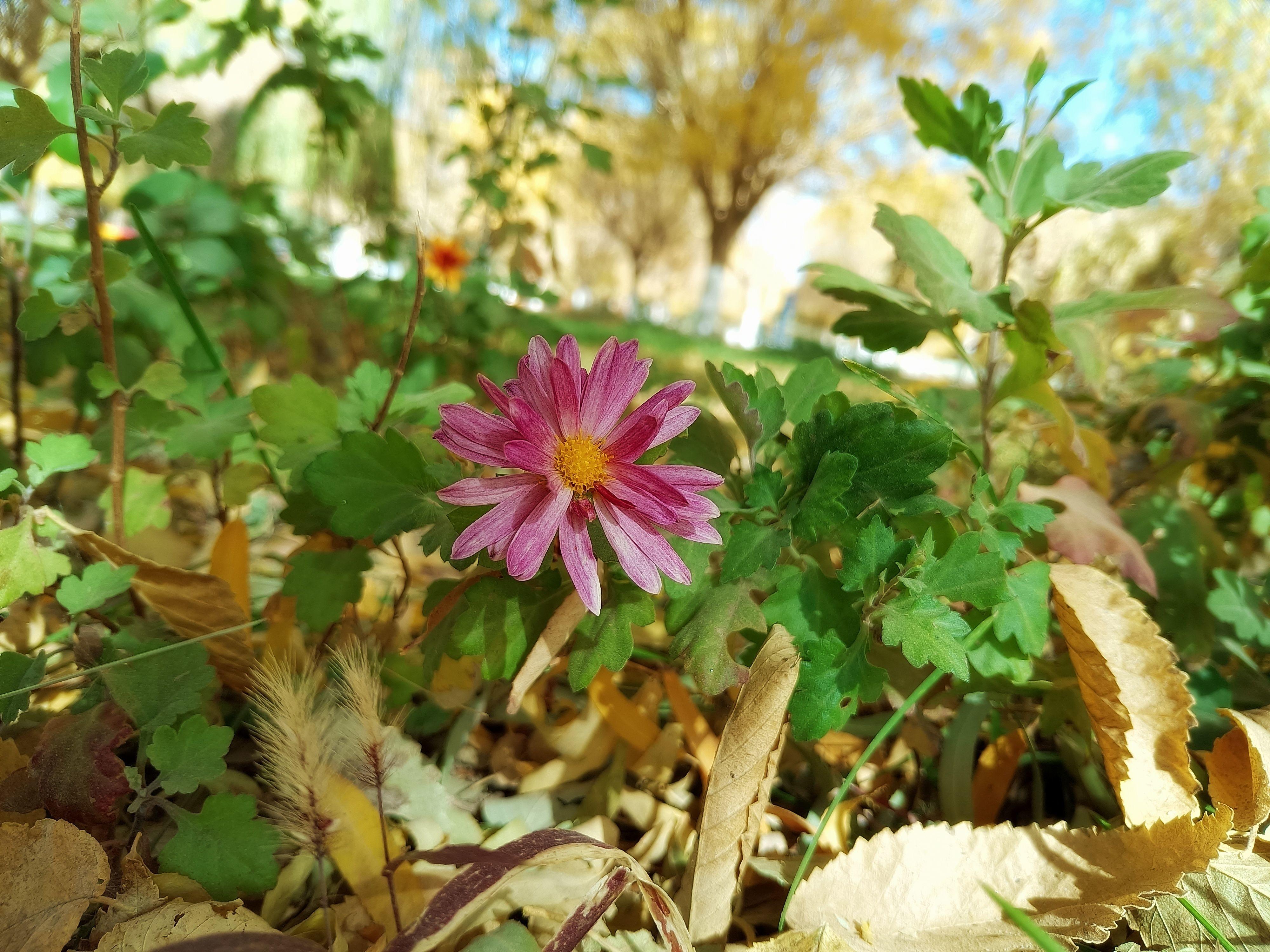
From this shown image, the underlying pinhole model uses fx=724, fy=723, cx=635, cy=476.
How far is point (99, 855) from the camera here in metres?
0.45

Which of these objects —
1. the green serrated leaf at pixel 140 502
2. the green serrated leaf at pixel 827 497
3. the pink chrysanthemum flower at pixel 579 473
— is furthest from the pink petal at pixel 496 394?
the green serrated leaf at pixel 140 502

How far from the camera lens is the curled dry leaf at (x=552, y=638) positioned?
1.57 ft

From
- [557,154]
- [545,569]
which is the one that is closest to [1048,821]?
[545,569]

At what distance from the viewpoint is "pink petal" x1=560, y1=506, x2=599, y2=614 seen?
41cm

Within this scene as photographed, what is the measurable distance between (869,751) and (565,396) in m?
0.31

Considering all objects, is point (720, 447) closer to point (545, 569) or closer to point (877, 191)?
point (545, 569)

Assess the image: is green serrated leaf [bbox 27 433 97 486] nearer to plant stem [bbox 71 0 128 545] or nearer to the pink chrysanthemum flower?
plant stem [bbox 71 0 128 545]

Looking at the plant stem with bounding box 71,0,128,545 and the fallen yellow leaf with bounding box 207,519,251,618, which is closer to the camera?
the plant stem with bounding box 71,0,128,545

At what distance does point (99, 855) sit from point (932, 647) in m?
0.53

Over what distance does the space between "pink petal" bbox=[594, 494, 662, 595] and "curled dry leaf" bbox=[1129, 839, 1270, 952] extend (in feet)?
1.32

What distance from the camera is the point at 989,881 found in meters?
0.50

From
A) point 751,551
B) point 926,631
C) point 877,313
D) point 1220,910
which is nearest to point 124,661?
point 751,551

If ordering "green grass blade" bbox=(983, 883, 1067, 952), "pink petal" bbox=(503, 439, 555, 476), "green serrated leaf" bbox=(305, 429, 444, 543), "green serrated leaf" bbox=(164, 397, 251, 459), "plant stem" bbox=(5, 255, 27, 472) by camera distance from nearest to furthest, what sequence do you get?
"green grass blade" bbox=(983, 883, 1067, 952), "pink petal" bbox=(503, 439, 555, 476), "green serrated leaf" bbox=(305, 429, 444, 543), "green serrated leaf" bbox=(164, 397, 251, 459), "plant stem" bbox=(5, 255, 27, 472)

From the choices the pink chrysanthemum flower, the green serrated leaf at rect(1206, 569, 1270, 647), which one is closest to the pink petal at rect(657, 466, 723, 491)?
the pink chrysanthemum flower
